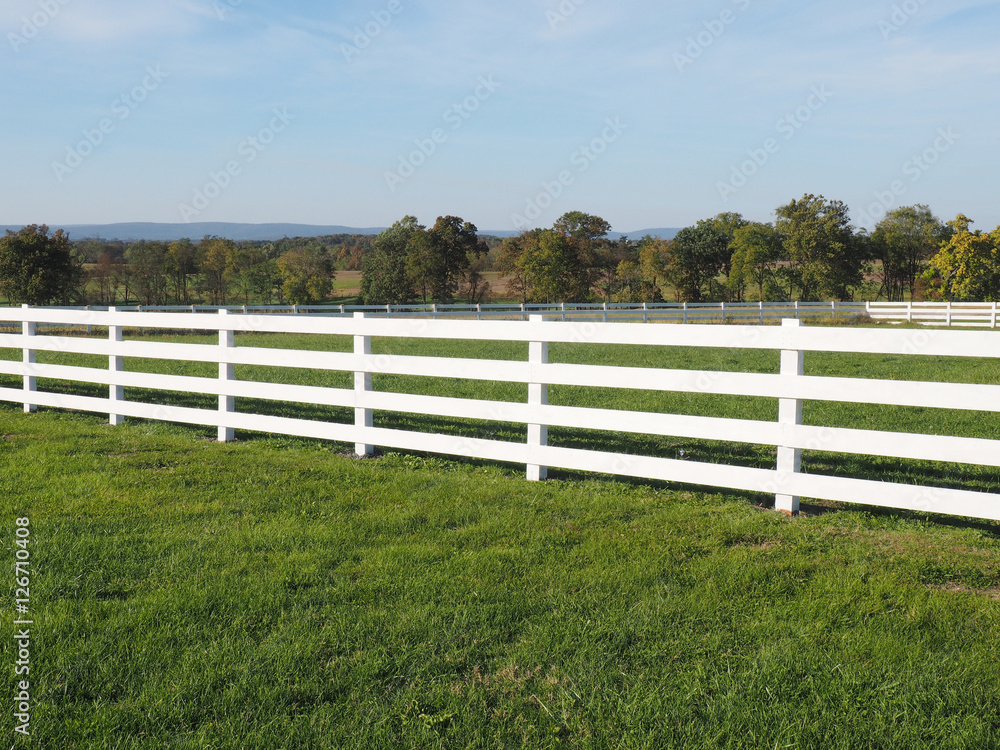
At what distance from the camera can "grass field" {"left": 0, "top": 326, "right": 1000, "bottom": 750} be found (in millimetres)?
3236

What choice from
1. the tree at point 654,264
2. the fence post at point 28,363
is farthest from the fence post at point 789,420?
the tree at point 654,264

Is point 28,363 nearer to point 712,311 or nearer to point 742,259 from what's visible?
point 712,311

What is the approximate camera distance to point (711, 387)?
6.20 m

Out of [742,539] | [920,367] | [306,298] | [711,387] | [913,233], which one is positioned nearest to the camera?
[742,539]

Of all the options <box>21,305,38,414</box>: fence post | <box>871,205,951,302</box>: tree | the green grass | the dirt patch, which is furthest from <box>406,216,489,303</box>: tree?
the dirt patch

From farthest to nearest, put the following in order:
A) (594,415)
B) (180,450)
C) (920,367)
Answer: (920,367), (180,450), (594,415)

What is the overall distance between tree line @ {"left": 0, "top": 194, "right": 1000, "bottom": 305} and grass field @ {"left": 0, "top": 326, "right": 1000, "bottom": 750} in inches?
2005

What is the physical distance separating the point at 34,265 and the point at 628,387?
4855cm

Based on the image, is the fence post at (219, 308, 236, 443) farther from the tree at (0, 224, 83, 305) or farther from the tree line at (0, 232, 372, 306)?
the tree line at (0, 232, 372, 306)

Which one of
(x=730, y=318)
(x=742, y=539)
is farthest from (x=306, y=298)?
(x=742, y=539)

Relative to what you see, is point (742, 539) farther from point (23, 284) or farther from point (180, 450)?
point (23, 284)

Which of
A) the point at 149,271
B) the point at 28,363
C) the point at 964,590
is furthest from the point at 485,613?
the point at 149,271

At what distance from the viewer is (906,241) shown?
199 feet

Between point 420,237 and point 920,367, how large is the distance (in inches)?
1842
